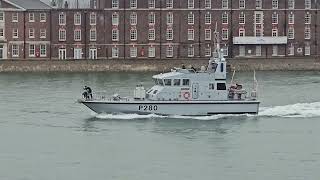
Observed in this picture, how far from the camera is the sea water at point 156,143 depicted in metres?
34.2

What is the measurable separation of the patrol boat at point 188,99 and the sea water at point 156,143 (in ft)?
1.27

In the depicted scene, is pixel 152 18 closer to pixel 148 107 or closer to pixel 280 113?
pixel 280 113

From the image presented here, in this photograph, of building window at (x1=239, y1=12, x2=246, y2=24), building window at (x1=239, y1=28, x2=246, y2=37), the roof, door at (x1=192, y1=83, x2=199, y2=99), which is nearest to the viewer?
door at (x1=192, y1=83, x2=199, y2=99)

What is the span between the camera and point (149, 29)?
97.9 meters

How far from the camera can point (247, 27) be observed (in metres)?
98.7

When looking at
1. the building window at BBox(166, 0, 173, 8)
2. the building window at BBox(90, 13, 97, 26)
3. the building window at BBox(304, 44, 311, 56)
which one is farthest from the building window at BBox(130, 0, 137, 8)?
the building window at BBox(304, 44, 311, 56)

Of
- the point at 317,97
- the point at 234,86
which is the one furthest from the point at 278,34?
the point at 234,86

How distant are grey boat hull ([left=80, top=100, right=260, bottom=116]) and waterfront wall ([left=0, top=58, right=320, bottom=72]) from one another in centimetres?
4438

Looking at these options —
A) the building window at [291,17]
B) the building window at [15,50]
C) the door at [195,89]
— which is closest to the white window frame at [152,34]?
the building window at [15,50]

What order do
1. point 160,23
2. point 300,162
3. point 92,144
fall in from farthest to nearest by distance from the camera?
point 160,23
point 92,144
point 300,162

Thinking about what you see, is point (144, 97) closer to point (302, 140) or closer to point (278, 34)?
point (302, 140)

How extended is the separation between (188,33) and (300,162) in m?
62.9

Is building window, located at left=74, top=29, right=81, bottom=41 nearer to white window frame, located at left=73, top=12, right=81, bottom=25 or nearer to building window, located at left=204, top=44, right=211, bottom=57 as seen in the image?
white window frame, located at left=73, top=12, right=81, bottom=25

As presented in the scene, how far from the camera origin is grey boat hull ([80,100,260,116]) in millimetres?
47500
